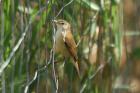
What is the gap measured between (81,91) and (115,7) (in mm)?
383

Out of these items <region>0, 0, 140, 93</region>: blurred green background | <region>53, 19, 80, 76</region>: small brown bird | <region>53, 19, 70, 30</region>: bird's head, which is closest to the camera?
<region>0, 0, 140, 93</region>: blurred green background

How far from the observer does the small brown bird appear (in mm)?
2139

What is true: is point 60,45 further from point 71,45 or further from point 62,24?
point 62,24

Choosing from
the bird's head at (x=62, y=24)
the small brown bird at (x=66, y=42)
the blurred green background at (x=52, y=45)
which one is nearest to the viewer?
the blurred green background at (x=52, y=45)

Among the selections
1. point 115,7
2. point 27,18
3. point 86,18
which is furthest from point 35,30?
point 115,7

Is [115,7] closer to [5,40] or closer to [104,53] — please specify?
[104,53]

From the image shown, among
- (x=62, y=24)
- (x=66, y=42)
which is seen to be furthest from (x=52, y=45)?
(x=66, y=42)

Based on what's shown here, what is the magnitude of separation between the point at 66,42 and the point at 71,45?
0.07 metres

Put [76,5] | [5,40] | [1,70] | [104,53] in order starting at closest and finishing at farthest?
[1,70]
[5,40]
[76,5]
[104,53]

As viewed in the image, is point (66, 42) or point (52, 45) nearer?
point (52, 45)

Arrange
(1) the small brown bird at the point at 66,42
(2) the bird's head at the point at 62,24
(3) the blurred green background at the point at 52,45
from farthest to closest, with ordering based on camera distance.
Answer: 1. (1) the small brown bird at the point at 66,42
2. (2) the bird's head at the point at 62,24
3. (3) the blurred green background at the point at 52,45

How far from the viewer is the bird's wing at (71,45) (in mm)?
2152

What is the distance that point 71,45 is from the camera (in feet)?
7.18

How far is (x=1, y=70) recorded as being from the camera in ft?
5.91
